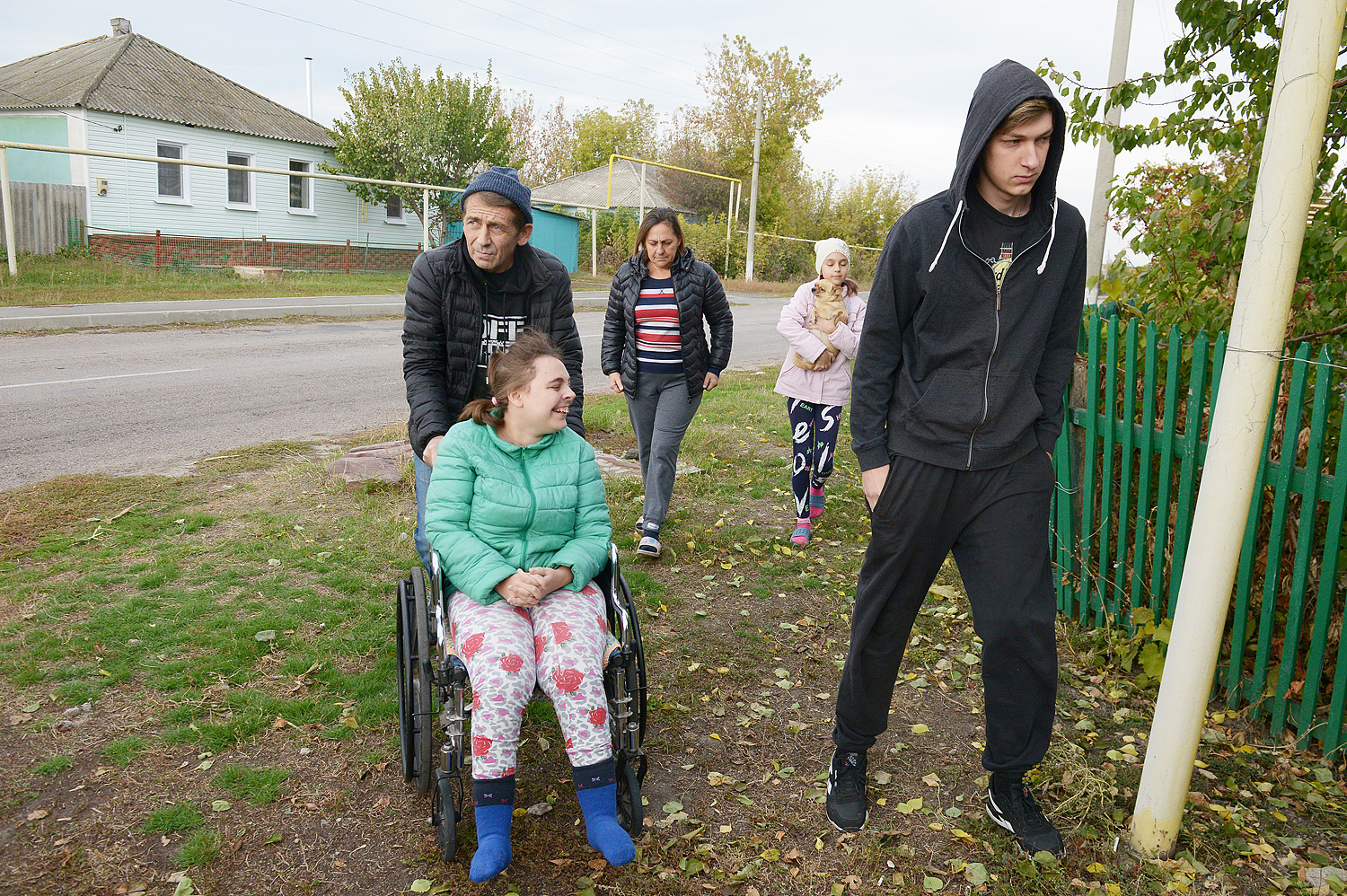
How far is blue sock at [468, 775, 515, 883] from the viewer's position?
257 centimetres

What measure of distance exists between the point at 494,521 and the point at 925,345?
147cm

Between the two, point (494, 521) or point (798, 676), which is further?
point (798, 676)

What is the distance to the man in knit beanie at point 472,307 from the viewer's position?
338 centimetres

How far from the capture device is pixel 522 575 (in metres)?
2.92

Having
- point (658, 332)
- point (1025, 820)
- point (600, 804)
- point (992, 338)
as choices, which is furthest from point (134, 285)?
point (1025, 820)

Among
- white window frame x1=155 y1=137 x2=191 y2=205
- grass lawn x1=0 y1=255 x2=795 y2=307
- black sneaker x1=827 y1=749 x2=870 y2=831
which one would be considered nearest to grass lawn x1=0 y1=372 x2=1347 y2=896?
black sneaker x1=827 y1=749 x2=870 y2=831

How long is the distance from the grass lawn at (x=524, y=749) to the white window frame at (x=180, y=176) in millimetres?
23621

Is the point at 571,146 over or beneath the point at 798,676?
over

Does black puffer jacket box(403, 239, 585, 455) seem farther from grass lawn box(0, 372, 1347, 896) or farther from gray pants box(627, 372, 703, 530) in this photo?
gray pants box(627, 372, 703, 530)

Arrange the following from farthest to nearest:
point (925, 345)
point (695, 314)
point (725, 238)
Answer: point (725, 238) → point (695, 314) → point (925, 345)

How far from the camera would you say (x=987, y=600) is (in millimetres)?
2758

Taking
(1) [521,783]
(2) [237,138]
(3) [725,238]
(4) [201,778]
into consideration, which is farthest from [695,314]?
(3) [725,238]

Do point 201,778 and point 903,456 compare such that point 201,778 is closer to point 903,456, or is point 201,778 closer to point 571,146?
point 903,456

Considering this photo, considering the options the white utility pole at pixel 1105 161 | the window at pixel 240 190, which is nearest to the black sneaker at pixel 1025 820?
the white utility pole at pixel 1105 161
